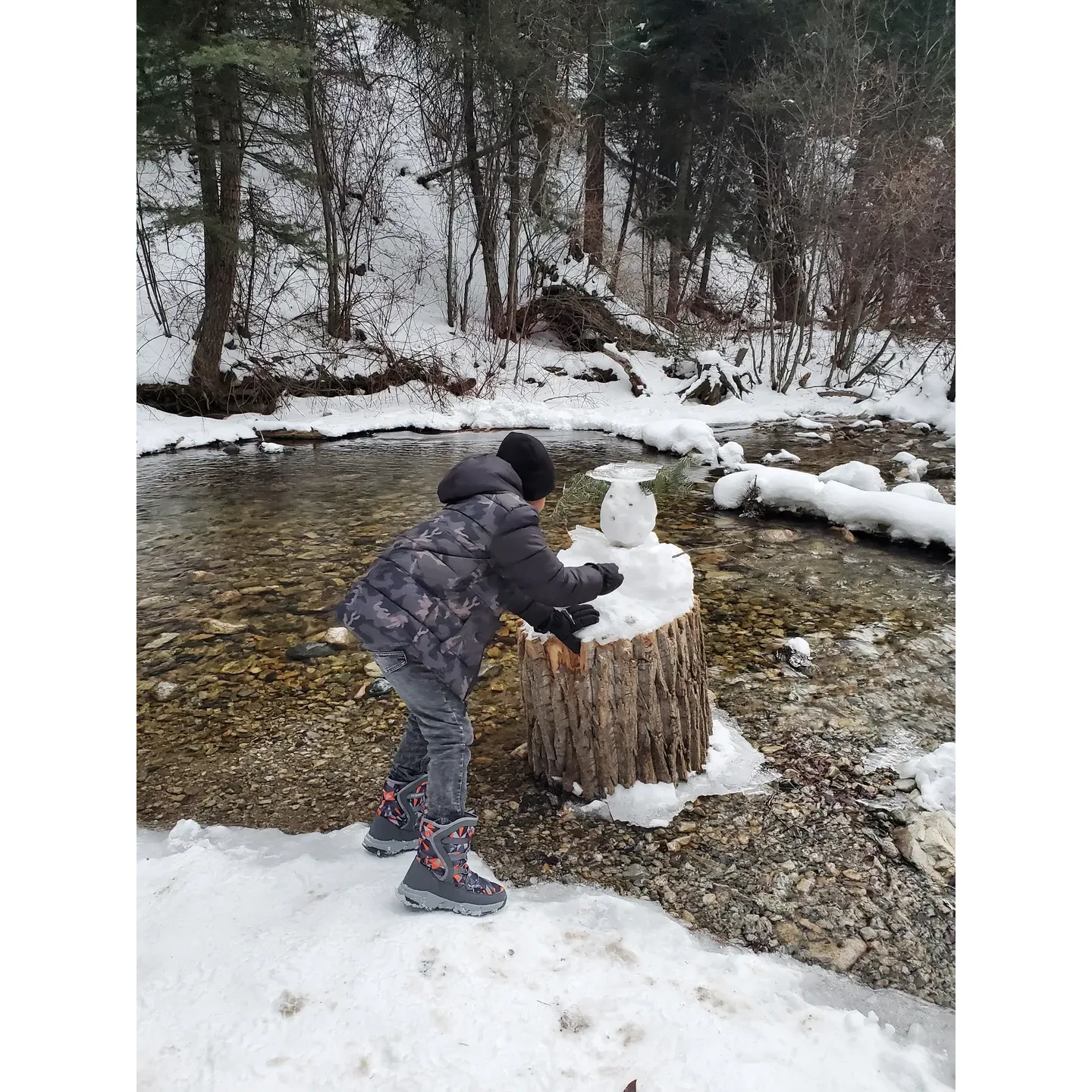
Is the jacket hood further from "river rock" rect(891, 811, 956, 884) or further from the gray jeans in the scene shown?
"river rock" rect(891, 811, 956, 884)

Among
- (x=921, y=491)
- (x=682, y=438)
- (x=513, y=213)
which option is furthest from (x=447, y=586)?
(x=513, y=213)

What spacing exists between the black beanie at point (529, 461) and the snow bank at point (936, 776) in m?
1.62

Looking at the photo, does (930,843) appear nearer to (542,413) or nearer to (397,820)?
(397,820)

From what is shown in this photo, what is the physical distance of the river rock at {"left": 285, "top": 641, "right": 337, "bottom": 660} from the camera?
11.8 feet

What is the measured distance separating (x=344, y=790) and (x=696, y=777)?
1.24 meters

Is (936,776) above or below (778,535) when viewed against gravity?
below

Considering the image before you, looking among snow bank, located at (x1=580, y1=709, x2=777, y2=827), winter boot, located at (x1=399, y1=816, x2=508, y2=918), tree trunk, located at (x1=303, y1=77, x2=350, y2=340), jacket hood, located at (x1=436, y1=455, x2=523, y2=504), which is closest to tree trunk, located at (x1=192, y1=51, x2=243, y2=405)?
tree trunk, located at (x1=303, y1=77, x2=350, y2=340)

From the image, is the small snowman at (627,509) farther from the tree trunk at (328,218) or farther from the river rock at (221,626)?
the tree trunk at (328,218)

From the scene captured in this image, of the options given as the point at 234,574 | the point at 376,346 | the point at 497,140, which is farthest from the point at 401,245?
the point at 234,574

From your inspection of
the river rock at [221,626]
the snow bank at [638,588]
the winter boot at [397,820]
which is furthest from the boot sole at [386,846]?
the river rock at [221,626]

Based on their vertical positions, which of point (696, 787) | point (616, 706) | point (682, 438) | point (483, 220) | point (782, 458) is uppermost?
point (483, 220)

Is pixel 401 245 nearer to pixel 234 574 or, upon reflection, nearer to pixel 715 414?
pixel 715 414

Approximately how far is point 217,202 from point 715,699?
10016mm

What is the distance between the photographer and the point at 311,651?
3.64m
